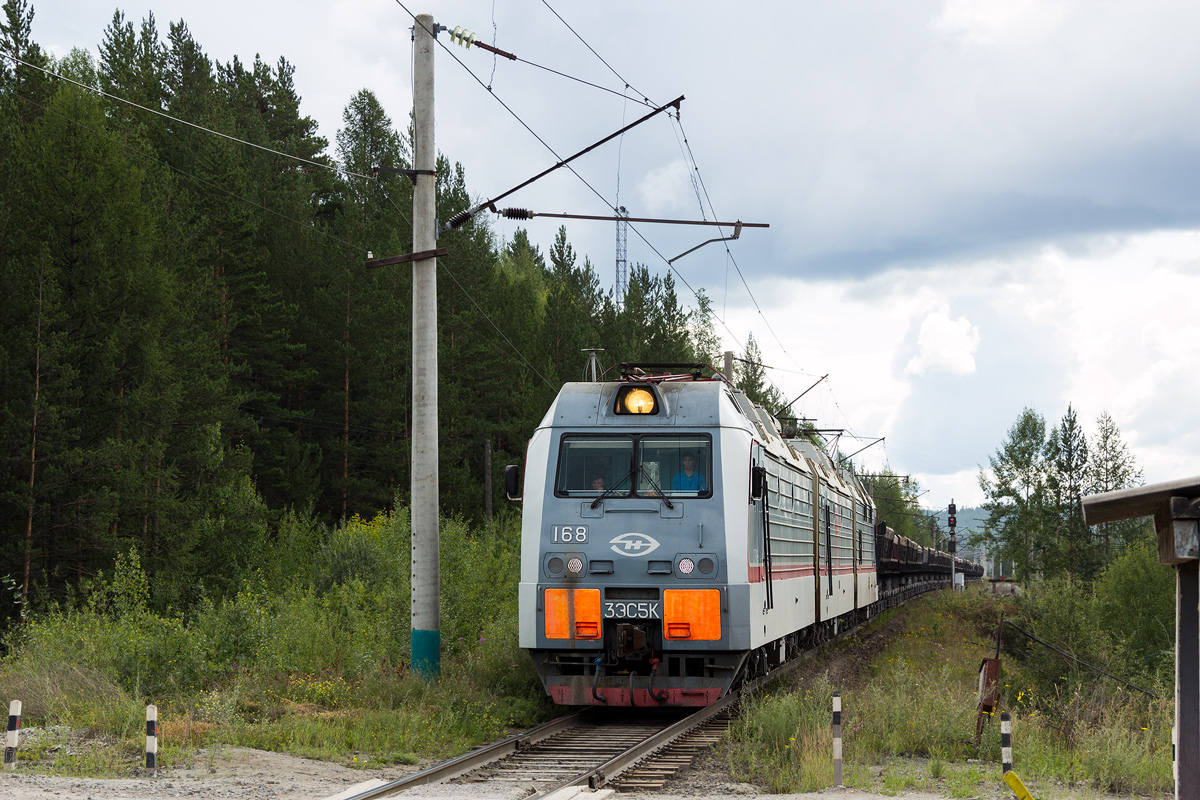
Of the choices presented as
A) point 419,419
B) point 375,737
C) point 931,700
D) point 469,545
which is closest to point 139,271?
point 469,545

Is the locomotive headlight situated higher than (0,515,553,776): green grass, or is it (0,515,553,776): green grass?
the locomotive headlight

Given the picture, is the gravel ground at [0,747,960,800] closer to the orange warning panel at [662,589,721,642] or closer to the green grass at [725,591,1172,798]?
the green grass at [725,591,1172,798]

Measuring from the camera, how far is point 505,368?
43875 mm

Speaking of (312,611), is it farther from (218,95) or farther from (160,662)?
(218,95)

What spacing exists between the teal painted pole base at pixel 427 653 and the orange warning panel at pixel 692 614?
2920 millimetres

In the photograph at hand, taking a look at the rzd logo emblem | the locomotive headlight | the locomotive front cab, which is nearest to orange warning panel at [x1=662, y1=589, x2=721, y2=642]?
the locomotive front cab

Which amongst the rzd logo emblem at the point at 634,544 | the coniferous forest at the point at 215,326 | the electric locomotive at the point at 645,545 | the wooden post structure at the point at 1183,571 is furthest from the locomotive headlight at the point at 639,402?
the coniferous forest at the point at 215,326

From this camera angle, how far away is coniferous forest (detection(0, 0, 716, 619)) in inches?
957

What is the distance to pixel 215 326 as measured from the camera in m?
33.1

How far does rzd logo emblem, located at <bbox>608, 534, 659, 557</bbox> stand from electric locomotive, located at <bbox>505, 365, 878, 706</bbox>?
0.01 m

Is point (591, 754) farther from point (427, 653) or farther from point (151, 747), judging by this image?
point (151, 747)

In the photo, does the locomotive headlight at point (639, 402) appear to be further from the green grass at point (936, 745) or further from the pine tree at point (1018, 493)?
the pine tree at point (1018, 493)

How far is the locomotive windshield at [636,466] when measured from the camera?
12258mm

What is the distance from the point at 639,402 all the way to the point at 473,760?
447 cm
